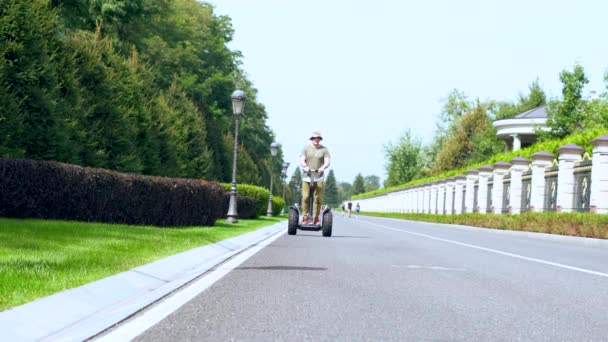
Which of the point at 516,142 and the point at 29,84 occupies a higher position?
the point at 516,142

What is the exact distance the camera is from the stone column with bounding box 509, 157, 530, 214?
38812 millimetres

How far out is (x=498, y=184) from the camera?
42.9m

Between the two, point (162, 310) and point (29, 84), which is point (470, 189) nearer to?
point (29, 84)

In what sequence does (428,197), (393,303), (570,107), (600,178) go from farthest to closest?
1. (428,197)
2. (570,107)
3. (600,178)
4. (393,303)

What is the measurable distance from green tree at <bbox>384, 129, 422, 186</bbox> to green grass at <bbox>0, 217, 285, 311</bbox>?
364 ft

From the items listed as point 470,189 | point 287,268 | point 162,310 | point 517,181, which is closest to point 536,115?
point 470,189

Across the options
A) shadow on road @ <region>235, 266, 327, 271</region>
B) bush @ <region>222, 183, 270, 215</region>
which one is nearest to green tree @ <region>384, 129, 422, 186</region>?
bush @ <region>222, 183, 270, 215</region>

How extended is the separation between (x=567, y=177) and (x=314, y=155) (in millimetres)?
16717

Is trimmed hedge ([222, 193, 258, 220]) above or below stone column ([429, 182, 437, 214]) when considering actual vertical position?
below

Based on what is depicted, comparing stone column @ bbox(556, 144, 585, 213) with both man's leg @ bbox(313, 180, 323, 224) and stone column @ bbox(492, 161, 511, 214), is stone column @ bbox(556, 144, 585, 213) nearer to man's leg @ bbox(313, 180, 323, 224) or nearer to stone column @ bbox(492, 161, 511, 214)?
stone column @ bbox(492, 161, 511, 214)

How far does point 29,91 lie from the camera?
1972cm

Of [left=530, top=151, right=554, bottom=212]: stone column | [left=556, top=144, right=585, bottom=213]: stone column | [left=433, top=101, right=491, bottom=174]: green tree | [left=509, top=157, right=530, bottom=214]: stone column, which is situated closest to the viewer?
[left=556, top=144, right=585, bottom=213]: stone column

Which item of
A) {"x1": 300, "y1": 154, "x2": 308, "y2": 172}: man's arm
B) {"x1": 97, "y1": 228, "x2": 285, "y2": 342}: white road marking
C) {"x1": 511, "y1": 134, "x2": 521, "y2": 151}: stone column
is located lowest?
{"x1": 97, "y1": 228, "x2": 285, "y2": 342}: white road marking

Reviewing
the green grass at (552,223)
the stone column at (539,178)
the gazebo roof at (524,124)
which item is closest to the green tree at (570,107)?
the gazebo roof at (524,124)
